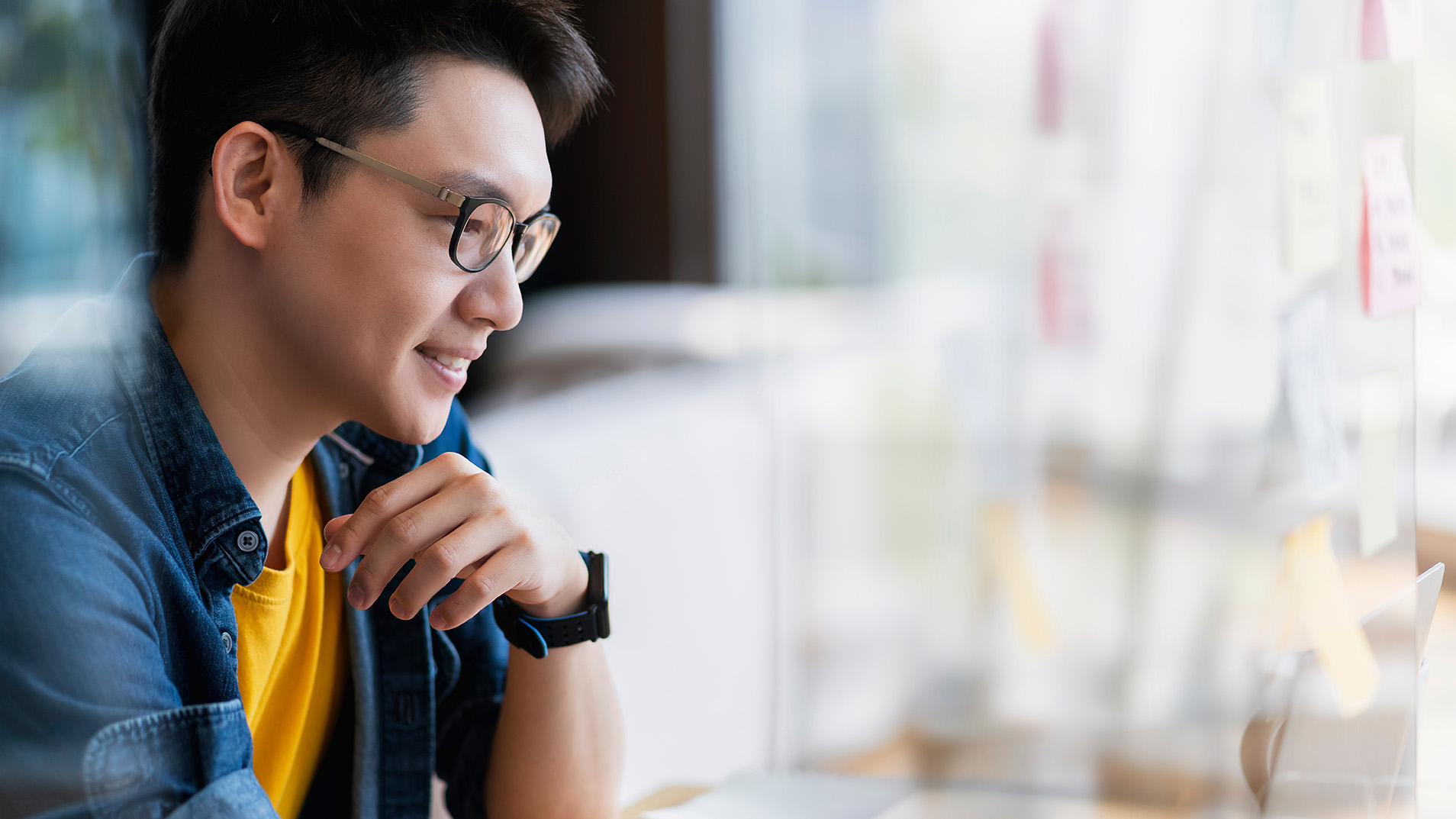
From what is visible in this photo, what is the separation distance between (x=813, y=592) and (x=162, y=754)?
1.41 meters

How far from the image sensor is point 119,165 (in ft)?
1.78

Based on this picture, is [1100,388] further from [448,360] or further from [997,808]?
[448,360]

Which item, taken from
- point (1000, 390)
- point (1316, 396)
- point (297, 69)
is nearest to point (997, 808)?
point (1316, 396)

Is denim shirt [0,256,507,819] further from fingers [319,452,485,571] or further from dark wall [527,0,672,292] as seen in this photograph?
dark wall [527,0,672,292]

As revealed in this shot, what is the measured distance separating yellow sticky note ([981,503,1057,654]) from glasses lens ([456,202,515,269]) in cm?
105

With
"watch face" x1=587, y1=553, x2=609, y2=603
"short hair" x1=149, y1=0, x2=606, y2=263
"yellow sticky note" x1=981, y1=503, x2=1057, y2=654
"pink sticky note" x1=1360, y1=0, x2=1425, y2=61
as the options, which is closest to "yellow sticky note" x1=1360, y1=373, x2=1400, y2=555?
"pink sticky note" x1=1360, y1=0, x2=1425, y2=61

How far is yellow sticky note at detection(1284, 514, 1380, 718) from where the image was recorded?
2.31 ft

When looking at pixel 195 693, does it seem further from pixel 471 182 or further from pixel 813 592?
pixel 813 592

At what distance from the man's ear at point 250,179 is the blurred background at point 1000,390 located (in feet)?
0.17

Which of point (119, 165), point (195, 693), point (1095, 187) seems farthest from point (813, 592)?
point (119, 165)

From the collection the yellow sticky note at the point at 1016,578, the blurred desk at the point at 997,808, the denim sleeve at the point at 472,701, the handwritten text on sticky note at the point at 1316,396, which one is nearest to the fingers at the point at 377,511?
the denim sleeve at the point at 472,701

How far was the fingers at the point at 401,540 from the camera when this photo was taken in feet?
2.04

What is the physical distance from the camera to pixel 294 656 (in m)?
0.78

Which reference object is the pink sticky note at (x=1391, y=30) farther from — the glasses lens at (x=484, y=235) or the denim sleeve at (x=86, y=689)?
the denim sleeve at (x=86, y=689)
